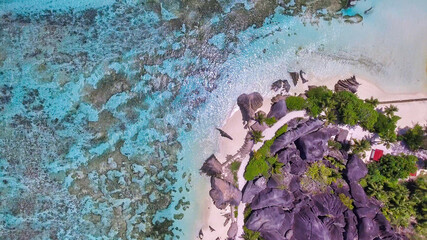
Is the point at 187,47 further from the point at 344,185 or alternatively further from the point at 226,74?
the point at 344,185

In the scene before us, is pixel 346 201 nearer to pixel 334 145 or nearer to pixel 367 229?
pixel 367 229

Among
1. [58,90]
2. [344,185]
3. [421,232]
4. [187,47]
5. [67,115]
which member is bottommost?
[421,232]

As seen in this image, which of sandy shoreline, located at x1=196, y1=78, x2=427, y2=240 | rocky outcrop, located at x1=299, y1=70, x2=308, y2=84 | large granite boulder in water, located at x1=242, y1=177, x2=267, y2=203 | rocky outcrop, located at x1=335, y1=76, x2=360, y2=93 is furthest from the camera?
rocky outcrop, located at x1=299, y1=70, x2=308, y2=84

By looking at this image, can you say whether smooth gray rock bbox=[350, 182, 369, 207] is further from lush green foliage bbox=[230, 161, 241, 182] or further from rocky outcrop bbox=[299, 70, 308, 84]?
lush green foliage bbox=[230, 161, 241, 182]

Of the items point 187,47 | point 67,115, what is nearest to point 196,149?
point 187,47

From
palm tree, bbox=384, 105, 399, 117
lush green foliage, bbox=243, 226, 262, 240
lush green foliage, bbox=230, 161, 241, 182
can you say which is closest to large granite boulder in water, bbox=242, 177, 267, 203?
lush green foliage, bbox=230, 161, 241, 182

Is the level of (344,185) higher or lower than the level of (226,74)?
lower
